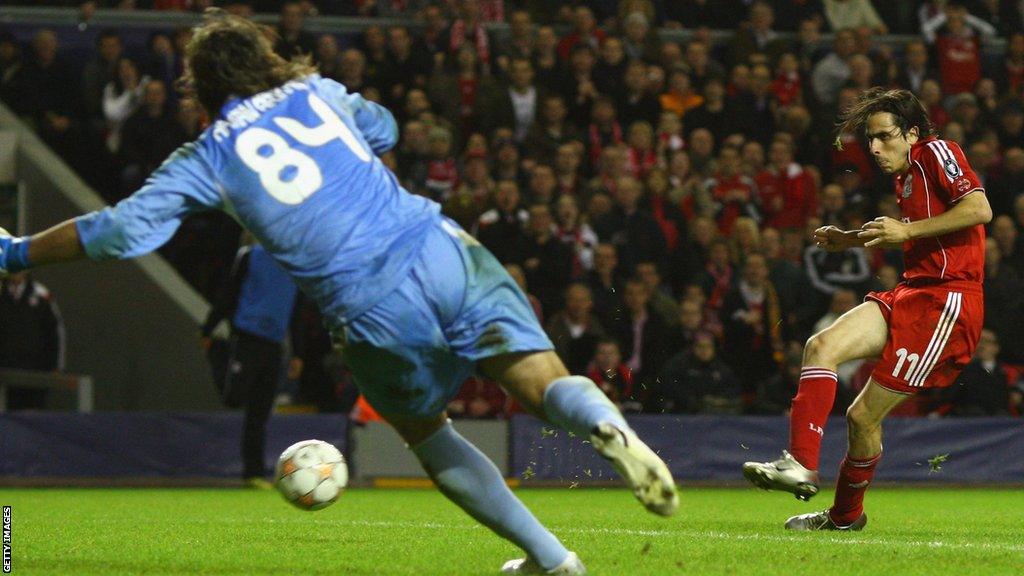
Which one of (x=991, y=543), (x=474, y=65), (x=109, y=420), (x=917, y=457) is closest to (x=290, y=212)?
(x=991, y=543)

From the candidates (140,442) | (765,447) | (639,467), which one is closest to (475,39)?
(765,447)

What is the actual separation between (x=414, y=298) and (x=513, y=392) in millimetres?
437

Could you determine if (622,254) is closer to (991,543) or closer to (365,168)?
(991,543)

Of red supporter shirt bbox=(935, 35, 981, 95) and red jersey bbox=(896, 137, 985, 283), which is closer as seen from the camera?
red jersey bbox=(896, 137, 985, 283)

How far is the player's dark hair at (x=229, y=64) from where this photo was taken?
530 cm

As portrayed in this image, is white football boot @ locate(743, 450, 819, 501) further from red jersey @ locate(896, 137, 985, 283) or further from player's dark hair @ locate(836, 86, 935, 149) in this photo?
player's dark hair @ locate(836, 86, 935, 149)

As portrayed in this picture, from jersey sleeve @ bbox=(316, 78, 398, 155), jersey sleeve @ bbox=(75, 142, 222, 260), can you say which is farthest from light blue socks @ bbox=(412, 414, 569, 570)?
jersey sleeve @ bbox=(75, 142, 222, 260)

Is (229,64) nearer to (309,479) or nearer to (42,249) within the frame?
(42,249)

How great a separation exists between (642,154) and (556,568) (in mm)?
11342

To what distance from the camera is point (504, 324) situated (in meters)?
5.06

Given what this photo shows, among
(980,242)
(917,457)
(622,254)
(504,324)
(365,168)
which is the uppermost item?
(365,168)

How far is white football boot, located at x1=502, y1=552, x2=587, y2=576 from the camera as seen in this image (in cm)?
538

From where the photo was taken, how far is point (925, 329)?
7617 millimetres

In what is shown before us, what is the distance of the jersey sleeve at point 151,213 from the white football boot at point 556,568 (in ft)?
5.26
